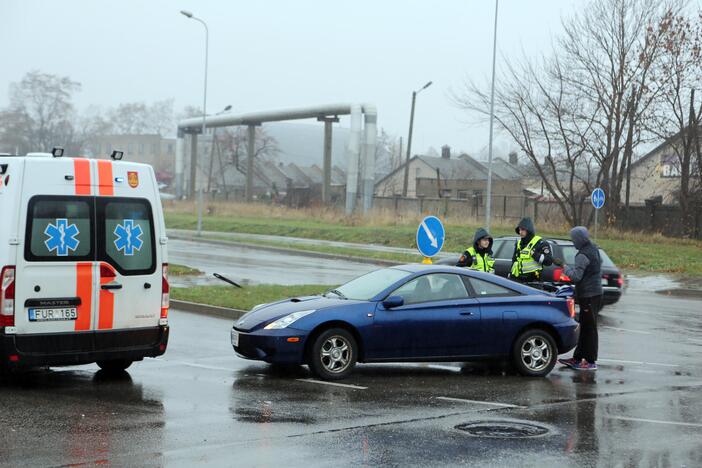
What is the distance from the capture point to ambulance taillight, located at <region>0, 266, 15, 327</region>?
905cm

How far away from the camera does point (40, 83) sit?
338 ft

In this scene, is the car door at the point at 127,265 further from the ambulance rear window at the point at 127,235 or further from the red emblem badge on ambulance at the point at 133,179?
the red emblem badge on ambulance at the point at 133,179

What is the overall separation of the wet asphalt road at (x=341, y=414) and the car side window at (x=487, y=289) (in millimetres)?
969

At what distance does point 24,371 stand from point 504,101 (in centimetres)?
3453

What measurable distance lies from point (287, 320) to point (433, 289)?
1.79m

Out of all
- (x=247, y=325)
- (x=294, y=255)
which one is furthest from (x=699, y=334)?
(x=294, y=255)

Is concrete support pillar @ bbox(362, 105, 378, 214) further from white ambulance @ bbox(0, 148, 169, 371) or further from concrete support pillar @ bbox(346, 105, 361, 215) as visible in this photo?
white ambulance @ bbox(0, 148, 169, 371)

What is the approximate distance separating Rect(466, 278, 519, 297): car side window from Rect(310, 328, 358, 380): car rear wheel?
1666 mm

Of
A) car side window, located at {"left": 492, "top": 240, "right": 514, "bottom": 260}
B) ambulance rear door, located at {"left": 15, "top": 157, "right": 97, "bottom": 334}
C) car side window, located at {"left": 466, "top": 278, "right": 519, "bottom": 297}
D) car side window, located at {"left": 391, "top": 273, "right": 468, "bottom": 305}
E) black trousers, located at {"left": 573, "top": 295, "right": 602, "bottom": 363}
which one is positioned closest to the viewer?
ambulance rear door, located at {"left": 15, "top": 157, "right": 97, "bottom": 334}

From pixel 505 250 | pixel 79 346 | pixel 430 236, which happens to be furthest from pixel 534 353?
pixel 505 250

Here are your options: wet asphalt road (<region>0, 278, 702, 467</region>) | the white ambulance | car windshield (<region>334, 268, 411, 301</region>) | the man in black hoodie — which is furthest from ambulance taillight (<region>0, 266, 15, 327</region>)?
the man in black hoodie

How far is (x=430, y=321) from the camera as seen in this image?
10.7 meters

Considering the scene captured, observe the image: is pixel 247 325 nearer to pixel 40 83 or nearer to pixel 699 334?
Result: pixel 699 334

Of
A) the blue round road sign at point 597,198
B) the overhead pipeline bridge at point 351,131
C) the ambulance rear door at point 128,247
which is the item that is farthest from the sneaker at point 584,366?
the overhead pipeline bridge at point 351,131
